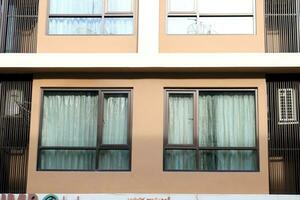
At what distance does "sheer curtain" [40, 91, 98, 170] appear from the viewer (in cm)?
1360

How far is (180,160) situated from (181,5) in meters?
3.79

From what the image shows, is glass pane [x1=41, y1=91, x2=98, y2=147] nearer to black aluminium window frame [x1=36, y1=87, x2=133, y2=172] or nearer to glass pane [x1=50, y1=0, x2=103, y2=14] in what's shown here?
black aluminium window frame [x1=36, y1=87, x2=133, y2=172]

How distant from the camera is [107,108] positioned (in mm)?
13852

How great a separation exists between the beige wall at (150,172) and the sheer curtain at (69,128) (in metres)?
0.27

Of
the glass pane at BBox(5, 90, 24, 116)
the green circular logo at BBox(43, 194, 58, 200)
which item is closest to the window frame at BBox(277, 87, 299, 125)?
the green circular logo at BBox(43, 194, 58, 200)

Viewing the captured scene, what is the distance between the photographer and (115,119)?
45.2 feet

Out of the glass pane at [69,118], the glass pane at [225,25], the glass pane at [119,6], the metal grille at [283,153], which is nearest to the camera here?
the metal grille at [283,153]

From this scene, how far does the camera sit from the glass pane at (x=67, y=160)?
13.5 m

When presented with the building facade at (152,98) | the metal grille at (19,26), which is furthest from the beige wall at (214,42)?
the metal grille at (19,26)

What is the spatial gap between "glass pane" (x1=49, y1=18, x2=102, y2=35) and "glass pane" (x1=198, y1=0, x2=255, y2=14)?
2565 mm

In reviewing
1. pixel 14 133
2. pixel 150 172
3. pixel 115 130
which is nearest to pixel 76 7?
pixel 115 130

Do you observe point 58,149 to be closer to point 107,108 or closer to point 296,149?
point 107,108

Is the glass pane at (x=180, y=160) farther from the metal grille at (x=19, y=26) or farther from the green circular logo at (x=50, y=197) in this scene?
the metal grille at (x=19, y=26)

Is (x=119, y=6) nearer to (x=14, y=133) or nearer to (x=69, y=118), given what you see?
(x=69, y=118)
